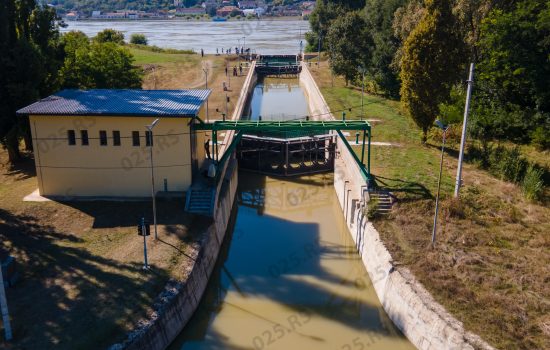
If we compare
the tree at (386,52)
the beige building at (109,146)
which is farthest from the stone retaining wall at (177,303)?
the tree at (386,52)

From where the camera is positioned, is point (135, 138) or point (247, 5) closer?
point (135, 138)

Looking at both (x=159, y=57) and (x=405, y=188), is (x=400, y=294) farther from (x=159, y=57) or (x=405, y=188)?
(x=159, y=57)

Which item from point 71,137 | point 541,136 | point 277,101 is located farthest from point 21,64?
point 277,101

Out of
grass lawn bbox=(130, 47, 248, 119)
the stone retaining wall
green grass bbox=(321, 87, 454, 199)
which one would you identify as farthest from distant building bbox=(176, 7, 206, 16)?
the stone retaining wall

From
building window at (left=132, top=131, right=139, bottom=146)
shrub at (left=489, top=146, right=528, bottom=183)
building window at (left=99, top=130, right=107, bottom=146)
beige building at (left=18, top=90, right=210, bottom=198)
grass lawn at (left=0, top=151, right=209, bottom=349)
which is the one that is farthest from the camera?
shrub at (left=489, top=146, right=528, bottom=183)

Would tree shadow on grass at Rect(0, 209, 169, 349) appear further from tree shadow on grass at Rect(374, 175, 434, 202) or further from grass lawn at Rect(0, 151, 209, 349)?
tree shadow on grass at Rect(374, 175, 434, 202)

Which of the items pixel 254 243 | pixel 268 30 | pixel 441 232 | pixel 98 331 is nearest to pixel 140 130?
pixel 254 243

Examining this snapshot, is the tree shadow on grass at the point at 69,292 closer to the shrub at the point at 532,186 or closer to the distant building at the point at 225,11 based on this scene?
the shrub at the point at 532,186
